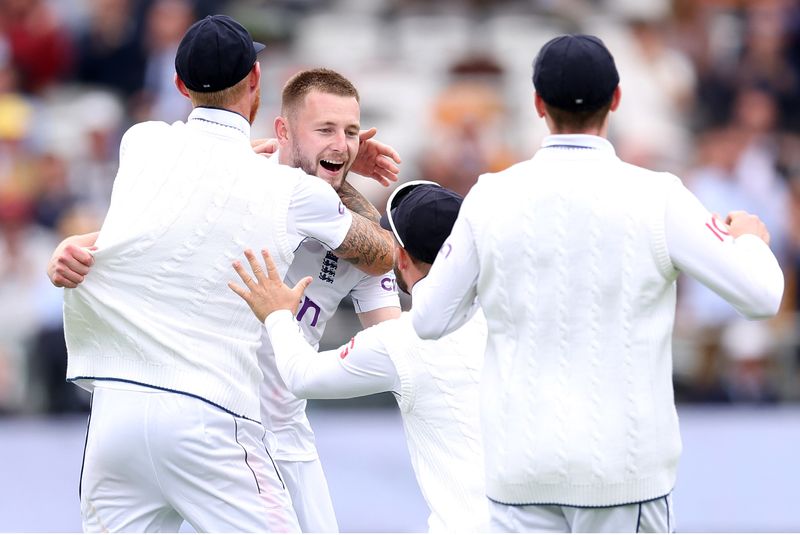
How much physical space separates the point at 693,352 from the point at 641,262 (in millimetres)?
6733

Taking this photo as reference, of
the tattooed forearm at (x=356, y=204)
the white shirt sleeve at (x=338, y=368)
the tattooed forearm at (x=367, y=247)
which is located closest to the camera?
the white shirt sleeve at (x=338, y=368)

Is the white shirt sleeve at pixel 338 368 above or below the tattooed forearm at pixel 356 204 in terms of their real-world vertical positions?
below

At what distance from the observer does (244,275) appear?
441 cm

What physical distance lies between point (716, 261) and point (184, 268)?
5.33 ft

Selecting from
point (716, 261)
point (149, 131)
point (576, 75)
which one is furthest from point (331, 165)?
point (716, 261)

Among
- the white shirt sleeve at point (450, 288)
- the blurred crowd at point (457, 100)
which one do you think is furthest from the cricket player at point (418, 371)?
the blurred crowd at point (457, 100)

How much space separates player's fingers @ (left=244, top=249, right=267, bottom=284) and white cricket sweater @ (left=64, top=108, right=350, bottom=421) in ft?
0.30

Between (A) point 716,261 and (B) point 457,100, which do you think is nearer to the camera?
(A) point 716,261

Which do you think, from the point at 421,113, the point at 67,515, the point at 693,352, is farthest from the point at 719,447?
the point at 421,113

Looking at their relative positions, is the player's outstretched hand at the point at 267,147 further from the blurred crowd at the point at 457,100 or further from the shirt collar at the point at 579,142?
the blurred crowd at the point at 457,100

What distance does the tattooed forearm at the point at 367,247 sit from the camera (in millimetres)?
4836

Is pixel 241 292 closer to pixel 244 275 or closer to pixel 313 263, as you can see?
pixel 244 275

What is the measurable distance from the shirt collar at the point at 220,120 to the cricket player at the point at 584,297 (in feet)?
3.35

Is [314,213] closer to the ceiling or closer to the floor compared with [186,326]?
closer to the ceiling
